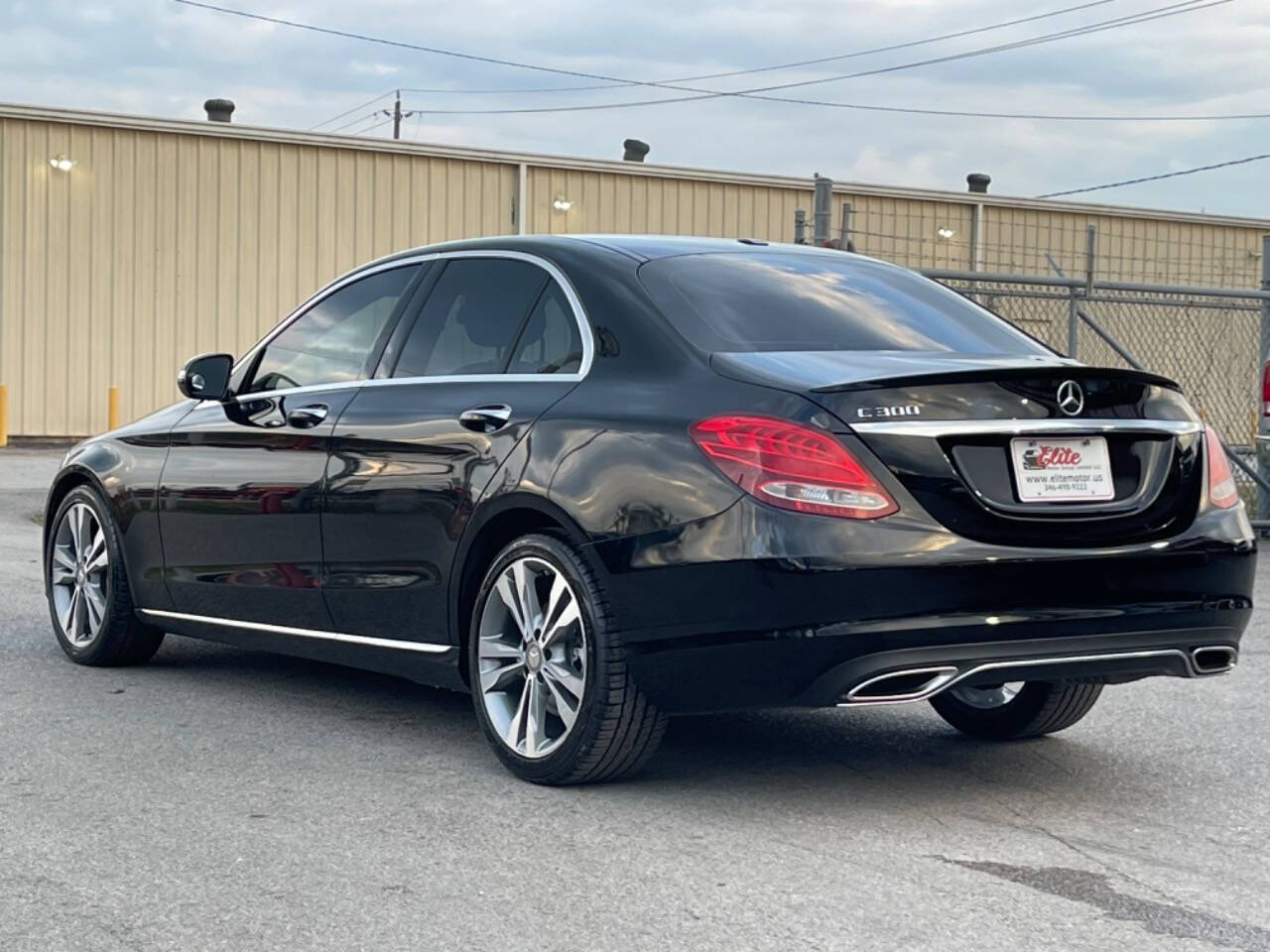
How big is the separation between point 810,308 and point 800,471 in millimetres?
999

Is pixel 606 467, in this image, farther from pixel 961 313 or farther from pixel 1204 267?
pixel 1204 267

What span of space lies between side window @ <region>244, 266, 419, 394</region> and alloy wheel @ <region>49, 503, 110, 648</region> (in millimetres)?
1057

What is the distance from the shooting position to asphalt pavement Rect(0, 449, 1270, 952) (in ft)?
12.6

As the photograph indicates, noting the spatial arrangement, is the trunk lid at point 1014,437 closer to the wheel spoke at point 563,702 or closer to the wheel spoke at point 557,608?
the wheel spoke at point 557,608

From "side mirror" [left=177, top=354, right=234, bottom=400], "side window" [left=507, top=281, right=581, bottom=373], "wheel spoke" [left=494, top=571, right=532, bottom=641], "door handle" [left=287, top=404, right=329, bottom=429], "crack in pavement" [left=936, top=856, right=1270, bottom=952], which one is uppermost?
"side window" [left=507, top=281, right=581, bottom=373]

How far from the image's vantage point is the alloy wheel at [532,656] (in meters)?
5.03

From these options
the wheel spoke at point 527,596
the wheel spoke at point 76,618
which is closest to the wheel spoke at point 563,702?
the wheel spoke at point 527,596

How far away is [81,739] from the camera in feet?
18.9

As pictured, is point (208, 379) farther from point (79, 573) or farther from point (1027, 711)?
point (1027, 711)

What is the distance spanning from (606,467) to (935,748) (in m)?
1.60

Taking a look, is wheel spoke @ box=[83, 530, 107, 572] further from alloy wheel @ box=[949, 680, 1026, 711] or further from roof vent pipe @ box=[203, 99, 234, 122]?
roof vent pipe @ box=[203, 99, 234, 122]

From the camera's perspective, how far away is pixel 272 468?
6215mm

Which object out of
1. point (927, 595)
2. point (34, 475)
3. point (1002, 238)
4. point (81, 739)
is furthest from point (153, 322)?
point (927, 595)

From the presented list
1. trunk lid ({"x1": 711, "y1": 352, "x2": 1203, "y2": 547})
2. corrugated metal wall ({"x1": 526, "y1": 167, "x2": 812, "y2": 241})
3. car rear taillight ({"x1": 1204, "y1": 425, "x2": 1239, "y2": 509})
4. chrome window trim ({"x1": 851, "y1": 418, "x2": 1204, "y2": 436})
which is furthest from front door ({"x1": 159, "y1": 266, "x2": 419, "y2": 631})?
corrugated metal wall ({"x1": 526, "y1": 167, "x2": 812, "y2": 241})
